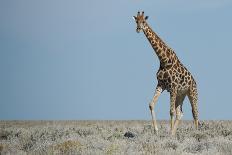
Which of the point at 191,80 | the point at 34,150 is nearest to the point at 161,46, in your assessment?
the point at 191,80

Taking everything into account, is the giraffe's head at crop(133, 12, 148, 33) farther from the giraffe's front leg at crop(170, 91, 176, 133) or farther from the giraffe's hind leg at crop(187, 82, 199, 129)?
the giraffe's hind leg at crop(187, 82, 199, 129)

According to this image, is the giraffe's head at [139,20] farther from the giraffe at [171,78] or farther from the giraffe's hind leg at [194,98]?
the giraffe's hind leg at [194,98]

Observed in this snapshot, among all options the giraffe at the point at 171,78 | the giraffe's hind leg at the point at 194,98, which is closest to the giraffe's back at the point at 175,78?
the giraffe at the point at 171,78

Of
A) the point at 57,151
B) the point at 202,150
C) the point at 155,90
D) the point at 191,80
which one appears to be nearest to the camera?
the point at 57,151

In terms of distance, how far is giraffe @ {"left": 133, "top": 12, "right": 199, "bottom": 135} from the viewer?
17828 mm

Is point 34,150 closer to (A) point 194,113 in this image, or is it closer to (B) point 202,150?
(B) point 202,150

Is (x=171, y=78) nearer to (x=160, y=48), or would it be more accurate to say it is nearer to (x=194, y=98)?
(x=160, y=48)

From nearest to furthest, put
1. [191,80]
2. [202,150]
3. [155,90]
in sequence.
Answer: [202,150] < [155,90] < [191,80]

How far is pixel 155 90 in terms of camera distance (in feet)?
58.3

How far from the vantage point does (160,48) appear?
1848 cm

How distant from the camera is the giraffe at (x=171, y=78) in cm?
1783

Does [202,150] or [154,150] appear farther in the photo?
[202,150]

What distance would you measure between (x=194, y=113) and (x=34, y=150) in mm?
8457

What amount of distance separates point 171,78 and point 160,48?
1.21 meters
